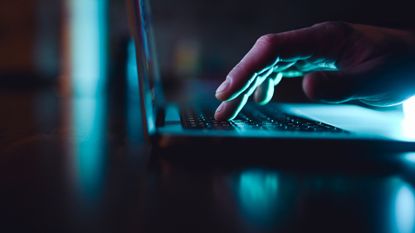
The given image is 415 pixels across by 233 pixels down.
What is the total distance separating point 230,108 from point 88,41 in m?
3.19

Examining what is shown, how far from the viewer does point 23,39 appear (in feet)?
11.8

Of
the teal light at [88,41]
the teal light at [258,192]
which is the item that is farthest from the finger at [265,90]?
the teal light at [88,41]

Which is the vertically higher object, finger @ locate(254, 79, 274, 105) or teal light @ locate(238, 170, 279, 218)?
finger @ locate(254, 79, 274, 105)

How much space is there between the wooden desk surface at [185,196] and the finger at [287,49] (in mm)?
161

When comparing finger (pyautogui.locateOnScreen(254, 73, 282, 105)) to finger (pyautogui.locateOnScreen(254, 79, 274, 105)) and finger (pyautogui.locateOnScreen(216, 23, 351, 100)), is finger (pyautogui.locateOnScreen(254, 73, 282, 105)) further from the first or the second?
finger (pyautogui.locateOnScreen(216, 23, 351, 100))

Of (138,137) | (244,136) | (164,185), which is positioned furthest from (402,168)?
(138,137)

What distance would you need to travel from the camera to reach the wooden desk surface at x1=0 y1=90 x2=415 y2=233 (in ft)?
1.05

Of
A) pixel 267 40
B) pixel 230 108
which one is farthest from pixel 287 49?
pixel 230 108

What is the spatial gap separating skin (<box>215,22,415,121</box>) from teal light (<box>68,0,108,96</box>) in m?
2.92

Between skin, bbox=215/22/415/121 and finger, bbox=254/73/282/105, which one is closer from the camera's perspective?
skin, bbox=215/22/415/121

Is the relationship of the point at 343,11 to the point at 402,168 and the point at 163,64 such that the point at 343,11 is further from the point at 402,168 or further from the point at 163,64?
the point at 163,64

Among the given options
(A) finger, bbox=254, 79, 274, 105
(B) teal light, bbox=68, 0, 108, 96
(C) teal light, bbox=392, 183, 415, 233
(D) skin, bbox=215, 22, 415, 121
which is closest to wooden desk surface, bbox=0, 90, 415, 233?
(C) teal light, bbox=392, 183, 415, 233

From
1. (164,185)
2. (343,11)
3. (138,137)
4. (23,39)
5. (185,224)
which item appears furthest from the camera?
(23,39)

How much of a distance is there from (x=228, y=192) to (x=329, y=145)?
7.9 inches
